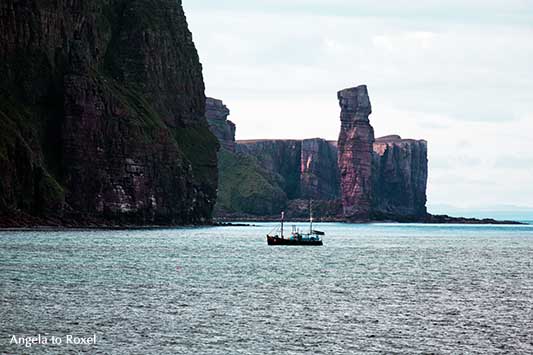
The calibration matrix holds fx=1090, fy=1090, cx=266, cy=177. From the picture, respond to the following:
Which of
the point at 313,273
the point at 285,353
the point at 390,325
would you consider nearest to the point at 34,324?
the point at 285,353

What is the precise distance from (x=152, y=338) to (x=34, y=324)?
10.2 metres

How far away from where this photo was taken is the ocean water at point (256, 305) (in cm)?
7550

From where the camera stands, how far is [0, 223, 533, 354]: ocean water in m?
75.5

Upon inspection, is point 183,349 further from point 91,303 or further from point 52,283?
point 52,283

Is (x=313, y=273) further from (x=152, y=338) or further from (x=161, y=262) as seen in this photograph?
(x=152, y=338)

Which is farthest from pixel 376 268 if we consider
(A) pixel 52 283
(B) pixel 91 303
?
(B) pixel 91 303

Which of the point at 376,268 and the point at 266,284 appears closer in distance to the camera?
the point at 266,284

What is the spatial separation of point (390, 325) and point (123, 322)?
20866 mm

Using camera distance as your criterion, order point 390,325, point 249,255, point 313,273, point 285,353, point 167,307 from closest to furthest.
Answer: point 285,353 → point 390,325 → point 167,307 → point 313,273 → point 249,255

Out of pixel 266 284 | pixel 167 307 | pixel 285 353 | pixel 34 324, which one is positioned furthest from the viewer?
pixel 266 284

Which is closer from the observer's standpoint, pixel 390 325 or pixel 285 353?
pixel 285 353

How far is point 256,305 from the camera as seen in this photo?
97.1 m

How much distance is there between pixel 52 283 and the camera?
363 ft

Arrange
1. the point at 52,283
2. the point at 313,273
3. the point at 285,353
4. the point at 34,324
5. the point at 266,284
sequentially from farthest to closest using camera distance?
the point at 313,273 < the point at 266,284 < the point at 52,283 < the point at 34,324 < the point at 285,353
